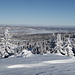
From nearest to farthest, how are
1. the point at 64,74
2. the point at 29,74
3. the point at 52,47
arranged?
1. the point at 64,74
2. the point at 29,74
3. the point at 52,47

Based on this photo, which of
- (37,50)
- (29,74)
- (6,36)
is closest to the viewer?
(29,74)

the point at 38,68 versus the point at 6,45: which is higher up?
the point at 38,68

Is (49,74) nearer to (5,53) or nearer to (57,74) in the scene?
(57,74)

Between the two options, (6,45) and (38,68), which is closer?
(38,68)

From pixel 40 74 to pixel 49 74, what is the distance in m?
0.38

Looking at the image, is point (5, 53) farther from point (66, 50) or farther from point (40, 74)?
point (40, 74)

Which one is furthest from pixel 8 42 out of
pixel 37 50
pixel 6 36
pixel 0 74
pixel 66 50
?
pixel 0 74

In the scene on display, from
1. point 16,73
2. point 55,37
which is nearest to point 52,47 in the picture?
point 55,37

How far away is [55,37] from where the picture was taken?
120 ft

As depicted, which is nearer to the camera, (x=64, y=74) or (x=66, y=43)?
(x=64, y=74)

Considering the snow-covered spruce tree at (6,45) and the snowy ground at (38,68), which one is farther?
the snow-covered spruce tree at (6,45)

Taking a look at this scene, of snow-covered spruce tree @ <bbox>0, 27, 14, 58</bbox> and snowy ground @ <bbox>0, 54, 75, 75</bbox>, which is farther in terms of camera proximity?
snow-covered spruce tree @ <bbox>0, 27, 14, 58</bbox>

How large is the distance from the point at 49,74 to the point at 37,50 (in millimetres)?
43256

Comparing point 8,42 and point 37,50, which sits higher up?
point 8,42
